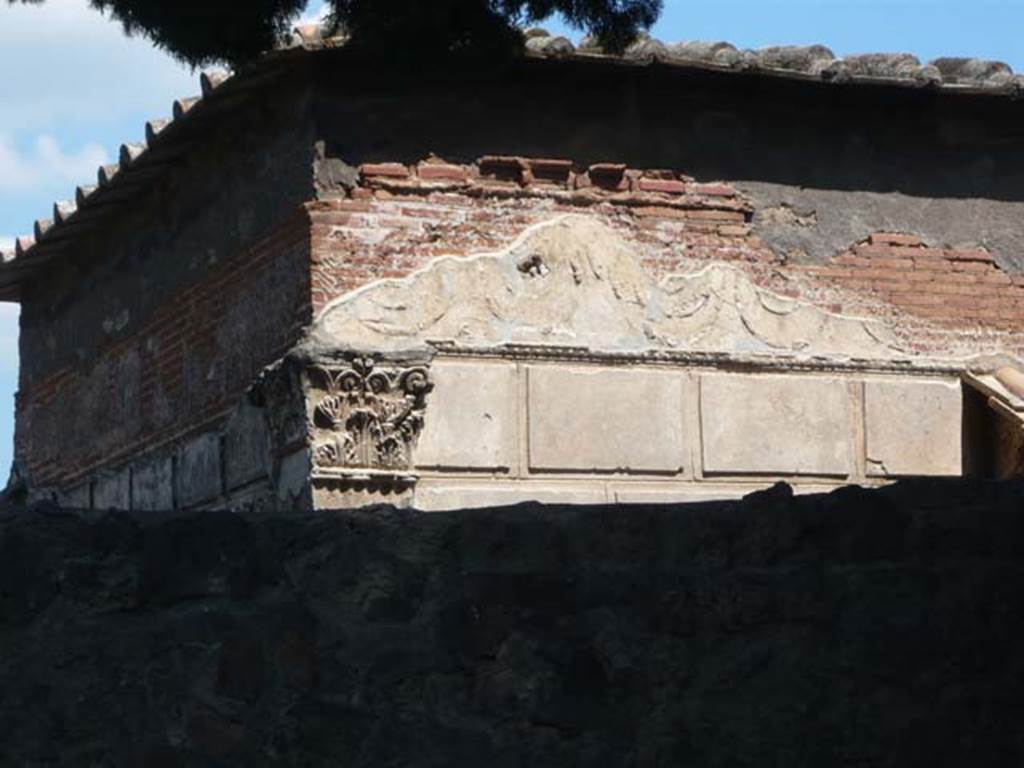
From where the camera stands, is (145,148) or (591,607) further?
(145,148)

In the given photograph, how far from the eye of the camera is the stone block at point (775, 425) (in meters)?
10.8

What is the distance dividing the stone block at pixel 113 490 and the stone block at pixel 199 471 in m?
0.80

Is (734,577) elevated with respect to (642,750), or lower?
elevated

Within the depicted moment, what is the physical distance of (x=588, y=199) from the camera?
10703 millimetres

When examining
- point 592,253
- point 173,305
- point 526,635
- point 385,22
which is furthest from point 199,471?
point 526,635

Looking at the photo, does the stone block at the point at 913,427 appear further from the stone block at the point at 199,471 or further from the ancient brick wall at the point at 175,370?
the stone block at the point at 199,471

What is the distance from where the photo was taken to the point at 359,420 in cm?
1008

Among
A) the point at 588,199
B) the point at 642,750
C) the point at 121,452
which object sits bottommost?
the point at 642,750

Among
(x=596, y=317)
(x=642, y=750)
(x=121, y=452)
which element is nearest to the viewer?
(x=642, y=750)

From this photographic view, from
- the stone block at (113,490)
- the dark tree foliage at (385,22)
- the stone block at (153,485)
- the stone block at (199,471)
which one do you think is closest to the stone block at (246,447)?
the stone block at (199,471)

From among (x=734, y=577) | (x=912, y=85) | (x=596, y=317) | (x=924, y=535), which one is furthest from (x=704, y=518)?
(x=912, y=85)

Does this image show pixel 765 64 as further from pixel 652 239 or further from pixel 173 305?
pixel 173 305

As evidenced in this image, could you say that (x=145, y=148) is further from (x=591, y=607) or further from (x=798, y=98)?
(x=591, y=607)

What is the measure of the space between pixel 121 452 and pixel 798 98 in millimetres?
4268
